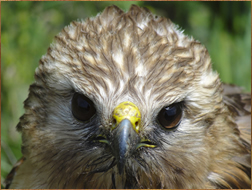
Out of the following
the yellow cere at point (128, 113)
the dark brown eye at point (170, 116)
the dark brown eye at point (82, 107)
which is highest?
the dark brown eye at point (82, 107)

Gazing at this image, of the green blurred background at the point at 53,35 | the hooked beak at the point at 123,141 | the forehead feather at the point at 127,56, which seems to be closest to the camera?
the hooked beak at the point at 123,141

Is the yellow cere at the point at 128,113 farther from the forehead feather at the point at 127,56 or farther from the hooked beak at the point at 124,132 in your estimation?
the forehead feather at the point at 127,56

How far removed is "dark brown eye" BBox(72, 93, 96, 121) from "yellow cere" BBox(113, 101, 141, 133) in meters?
0.23

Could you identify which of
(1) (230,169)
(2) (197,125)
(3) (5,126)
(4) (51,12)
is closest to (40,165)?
(2) (197,125)

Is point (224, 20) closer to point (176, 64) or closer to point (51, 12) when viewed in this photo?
point (51, 12)

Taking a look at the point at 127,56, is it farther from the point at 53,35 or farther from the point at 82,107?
the point at 53,35

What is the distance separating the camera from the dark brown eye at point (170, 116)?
2398 mm

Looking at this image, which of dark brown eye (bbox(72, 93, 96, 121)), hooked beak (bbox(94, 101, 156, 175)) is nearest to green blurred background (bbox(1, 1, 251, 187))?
dark brown eye (bbox(72, 93, 96, 121))

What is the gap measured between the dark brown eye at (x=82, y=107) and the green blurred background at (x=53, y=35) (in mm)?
2005

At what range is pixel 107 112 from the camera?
89.7 inches

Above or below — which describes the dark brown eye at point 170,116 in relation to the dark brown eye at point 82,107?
below

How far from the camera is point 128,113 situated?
7.13 ft

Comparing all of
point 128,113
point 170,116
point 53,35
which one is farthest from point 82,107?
point 53,35

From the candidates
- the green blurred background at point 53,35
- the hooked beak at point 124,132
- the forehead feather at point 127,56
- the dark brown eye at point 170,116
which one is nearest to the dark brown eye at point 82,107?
the forehead feather at point 127,56
